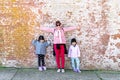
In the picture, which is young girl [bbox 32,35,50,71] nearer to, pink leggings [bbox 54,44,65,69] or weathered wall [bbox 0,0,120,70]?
weathered wall [bbox 0,0,120,70]

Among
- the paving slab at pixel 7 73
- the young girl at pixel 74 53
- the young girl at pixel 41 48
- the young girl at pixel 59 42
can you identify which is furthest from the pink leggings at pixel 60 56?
the paving slab at pixel 7 73

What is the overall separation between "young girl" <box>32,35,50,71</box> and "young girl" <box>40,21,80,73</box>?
0.95 ft

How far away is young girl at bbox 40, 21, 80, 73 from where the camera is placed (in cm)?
873

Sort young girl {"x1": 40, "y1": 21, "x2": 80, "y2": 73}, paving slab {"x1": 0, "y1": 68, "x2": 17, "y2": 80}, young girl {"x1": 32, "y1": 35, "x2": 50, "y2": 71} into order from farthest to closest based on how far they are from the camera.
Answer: young girl {"x1": 32, "y1": 35, "x2": 50, "y2": 71} < young girl {"x1": 40, "y1": 21, "x2": 80, "y2": 73} < paving slab {"x1": 0, "y1": 68, "x2": 17, "y2": 80}

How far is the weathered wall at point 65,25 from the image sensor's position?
8.91 metres

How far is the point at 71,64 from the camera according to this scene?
9125mm

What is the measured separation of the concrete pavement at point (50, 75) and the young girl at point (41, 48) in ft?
0.69

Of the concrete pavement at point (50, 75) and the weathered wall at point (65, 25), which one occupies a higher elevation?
the weathered wall at point (65, 25)

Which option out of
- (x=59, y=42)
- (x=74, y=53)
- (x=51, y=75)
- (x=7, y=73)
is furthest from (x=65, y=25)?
(x=7, y=73)

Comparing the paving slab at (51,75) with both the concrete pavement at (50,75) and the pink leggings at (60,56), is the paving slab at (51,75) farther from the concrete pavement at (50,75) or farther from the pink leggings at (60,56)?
the pink leggings at (60,56)

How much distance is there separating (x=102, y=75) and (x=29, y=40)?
227 cm

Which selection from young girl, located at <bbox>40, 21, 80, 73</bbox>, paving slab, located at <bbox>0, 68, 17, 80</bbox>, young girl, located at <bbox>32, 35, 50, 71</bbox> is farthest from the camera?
young girl, located at <bbox>32, 35, 50, 71</bbox>

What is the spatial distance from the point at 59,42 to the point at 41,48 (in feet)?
1.77

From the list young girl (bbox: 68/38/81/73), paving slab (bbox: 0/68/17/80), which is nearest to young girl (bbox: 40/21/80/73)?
young girl (bbox: 68/38/81/73)
